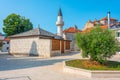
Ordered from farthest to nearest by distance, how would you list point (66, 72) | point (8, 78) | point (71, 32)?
point (71, 32) < point (66, 72) < point (8, 78)

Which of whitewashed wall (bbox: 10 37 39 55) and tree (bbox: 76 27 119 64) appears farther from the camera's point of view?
whitewashed wall (bbox: 10 37 39 55)

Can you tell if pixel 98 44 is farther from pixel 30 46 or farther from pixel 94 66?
pixel 30 46

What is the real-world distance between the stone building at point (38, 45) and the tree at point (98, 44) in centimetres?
1240

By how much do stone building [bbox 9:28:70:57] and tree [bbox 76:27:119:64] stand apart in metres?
12.4

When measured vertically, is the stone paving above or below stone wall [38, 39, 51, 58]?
below

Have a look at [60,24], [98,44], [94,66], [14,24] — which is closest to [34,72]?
[94,66]

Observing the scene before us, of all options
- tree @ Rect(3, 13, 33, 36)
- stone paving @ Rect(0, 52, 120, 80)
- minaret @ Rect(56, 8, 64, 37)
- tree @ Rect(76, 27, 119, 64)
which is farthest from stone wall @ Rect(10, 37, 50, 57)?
tree @ Rect(3, 13, 33, 36)

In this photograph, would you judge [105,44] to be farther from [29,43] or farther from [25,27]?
[25,27]

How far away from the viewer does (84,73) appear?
37.2 ft

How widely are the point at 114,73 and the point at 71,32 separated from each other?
3541 centimetres

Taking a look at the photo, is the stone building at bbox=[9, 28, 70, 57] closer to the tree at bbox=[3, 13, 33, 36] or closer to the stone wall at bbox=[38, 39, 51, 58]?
the stone wall at bbox=[38, 39, 51, 58]

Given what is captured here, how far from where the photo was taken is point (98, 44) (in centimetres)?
1305

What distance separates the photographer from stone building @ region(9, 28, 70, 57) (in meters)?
26.5

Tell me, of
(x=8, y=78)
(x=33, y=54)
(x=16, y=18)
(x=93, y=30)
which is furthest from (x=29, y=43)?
(x=16, y=18)
